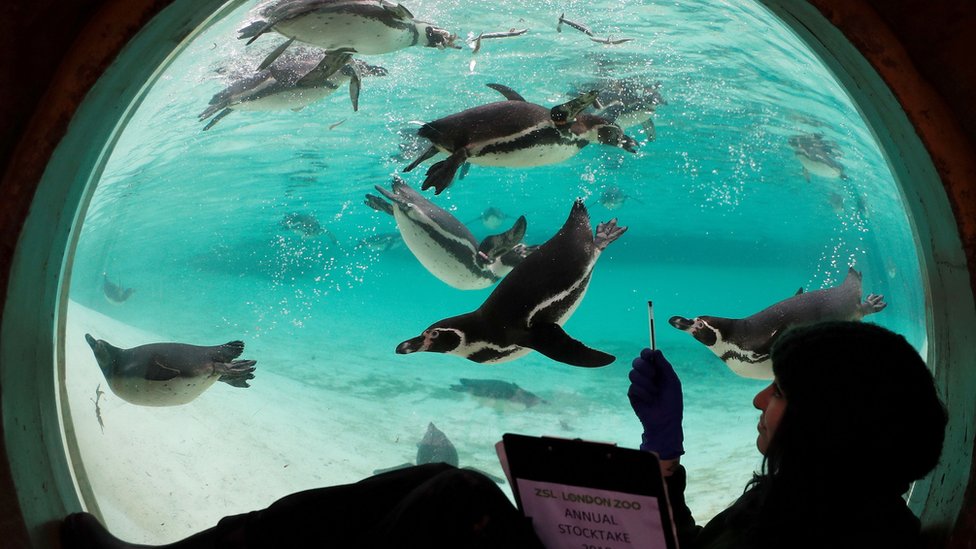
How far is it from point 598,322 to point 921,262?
12.0m

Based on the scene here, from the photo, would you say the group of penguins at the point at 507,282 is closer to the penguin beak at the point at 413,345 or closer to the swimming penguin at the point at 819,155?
the penguin beak at the point at 413,345

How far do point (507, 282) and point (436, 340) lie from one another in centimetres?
40

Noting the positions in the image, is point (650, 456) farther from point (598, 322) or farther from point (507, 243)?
point (598, 322)

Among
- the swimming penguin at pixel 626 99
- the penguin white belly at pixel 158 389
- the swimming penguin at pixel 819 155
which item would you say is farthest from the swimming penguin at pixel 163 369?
the swimming penguin at pixel 819 155

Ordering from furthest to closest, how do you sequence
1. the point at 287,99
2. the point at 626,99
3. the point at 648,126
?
the point at 648,126, the point at 626,99, the point at 287,99

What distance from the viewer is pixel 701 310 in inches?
622

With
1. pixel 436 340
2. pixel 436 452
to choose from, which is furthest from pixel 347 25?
pixel 436 452

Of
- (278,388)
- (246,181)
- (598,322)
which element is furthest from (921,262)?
(598,322)

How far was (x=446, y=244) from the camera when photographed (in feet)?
13.6

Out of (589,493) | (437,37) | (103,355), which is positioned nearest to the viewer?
(589,493)

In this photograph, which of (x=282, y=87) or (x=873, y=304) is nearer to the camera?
(x=873, y=304)

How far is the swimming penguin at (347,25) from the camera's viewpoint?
10.5ft

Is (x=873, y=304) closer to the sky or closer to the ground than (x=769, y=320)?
closer to the sky

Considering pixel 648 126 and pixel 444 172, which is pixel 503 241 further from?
pixel 648 126
